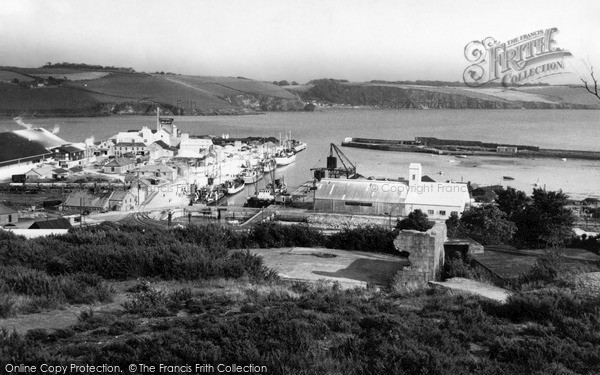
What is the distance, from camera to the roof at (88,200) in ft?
48.5

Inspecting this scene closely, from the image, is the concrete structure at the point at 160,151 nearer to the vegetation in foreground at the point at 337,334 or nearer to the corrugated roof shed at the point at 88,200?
the corrugated roof shed at the point at 88,200

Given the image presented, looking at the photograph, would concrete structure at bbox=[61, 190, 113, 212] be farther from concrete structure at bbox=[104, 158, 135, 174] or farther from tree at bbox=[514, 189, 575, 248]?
tree at bbox=[514, 189, 575, 248]

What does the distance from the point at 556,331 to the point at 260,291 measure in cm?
170

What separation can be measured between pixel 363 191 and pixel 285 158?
14.5 metres

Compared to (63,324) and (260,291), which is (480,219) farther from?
(63,324)

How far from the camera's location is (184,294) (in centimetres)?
Answer: 361

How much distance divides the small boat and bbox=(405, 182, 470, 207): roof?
7.34 meters

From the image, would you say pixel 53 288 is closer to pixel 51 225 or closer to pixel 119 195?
pixel 51 225

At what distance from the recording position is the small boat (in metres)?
20.1

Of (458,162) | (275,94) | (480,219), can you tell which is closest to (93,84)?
(275,94)

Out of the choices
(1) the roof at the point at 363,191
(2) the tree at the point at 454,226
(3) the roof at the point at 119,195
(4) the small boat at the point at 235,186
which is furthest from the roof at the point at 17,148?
(2) the tree at the point at 454,226

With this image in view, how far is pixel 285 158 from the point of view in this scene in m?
28.9

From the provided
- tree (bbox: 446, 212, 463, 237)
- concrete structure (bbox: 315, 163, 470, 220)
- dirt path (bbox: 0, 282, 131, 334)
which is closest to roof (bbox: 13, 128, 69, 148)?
concrete structure (bbox: 315, 163, 470, 220)

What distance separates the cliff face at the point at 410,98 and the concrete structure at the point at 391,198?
313 feet
